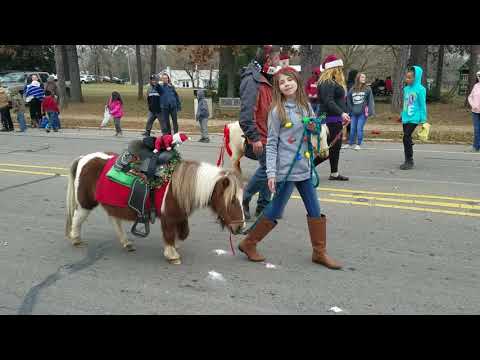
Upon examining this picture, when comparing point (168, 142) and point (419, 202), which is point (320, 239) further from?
point (419, 202)

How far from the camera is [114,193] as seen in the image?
432 cm

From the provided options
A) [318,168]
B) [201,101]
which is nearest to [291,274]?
[318,168]

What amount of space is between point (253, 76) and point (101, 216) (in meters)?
2.79

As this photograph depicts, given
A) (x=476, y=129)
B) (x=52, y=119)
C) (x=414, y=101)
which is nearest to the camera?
(x=414, y=101)

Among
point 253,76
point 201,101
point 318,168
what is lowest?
point 318,168

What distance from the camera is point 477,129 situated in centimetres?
1073

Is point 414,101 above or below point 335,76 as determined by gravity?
below

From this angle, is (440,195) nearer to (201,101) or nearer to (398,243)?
(398,243)

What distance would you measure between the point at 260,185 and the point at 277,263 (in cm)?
123

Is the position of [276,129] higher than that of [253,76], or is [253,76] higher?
[253,76]

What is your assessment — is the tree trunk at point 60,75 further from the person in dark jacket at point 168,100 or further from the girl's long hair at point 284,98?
the girl's long hair at point 284,98

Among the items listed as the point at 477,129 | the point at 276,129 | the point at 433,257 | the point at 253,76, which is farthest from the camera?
the point at 477,129

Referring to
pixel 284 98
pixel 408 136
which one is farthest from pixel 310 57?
pixel 284 98

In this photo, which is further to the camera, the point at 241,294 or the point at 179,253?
the point at 179,253
